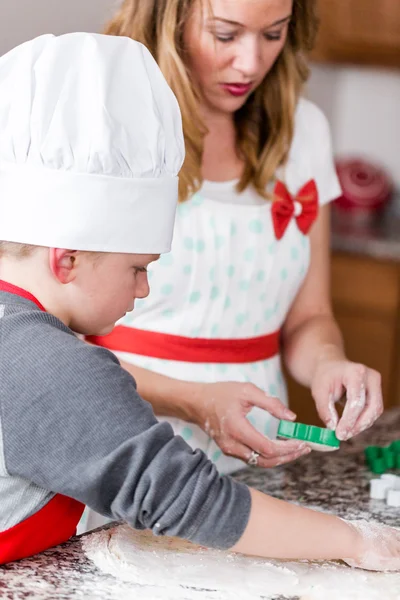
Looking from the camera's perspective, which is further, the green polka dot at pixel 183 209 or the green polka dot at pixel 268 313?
the green polka dot at pixel 268 313

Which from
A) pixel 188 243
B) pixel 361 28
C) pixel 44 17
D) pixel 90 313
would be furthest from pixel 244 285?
pixel 361 28

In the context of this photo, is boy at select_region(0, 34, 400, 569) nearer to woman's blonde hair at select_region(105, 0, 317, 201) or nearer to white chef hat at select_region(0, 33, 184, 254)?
white chef hat at select_region(0, 33, 184, 254)

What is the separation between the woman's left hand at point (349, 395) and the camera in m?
1.28

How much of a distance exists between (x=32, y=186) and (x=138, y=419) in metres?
0.27

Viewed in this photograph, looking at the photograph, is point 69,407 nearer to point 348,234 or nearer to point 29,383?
point 29,383

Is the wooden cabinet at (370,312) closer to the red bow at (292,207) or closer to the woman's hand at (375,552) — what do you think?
the red bow at (292,207)

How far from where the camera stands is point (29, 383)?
0.87 meters

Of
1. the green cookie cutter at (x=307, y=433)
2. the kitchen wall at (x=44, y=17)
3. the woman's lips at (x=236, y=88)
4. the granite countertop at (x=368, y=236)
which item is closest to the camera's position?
Result: the green cookie cutter at (x=307, y=433)

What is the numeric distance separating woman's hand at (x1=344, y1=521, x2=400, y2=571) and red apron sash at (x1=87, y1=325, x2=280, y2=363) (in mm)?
555

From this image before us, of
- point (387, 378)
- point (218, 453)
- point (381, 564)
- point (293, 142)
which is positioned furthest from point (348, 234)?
point (381, 564)

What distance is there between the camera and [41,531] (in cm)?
97

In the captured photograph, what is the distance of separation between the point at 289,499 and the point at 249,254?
49 cm

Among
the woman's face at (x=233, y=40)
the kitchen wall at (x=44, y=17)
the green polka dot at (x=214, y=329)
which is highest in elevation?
the kitchen wall at (x=44, y=17)

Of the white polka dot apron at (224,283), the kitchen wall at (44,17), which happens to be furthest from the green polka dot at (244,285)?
the kitchen wall at (44,17)
